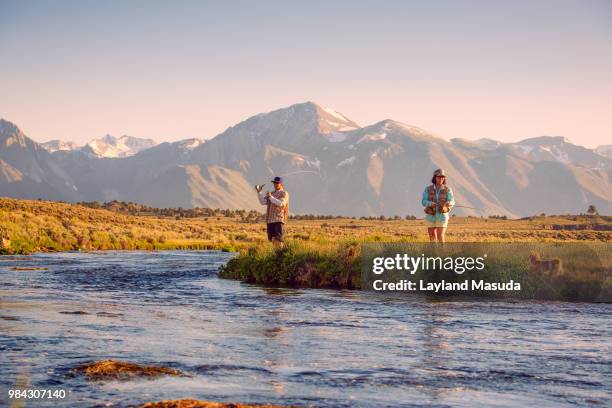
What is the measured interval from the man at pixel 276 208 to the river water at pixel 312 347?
3935mm

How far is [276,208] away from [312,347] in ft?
44.5

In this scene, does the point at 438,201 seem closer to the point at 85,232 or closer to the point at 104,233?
the point at 85,232

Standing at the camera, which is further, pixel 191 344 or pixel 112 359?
pixel 191 344

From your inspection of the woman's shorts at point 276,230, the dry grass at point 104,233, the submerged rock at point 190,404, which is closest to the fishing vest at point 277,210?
the woman's shorts at point 276,230

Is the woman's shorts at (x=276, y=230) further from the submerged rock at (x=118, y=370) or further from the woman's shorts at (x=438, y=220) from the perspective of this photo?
the submerged rock at (x=118, y=370)

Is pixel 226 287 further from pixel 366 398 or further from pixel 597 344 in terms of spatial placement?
pixel 366 398

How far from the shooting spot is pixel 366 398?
1000 centimetres

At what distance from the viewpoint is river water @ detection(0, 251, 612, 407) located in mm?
10250

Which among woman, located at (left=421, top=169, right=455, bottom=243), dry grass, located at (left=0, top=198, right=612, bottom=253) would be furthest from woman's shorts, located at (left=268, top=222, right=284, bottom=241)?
dry grass, located at (left=0, top=198, right=612, bottom=253)

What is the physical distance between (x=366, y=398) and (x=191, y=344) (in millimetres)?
4497

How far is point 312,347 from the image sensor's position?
13648 millimetres

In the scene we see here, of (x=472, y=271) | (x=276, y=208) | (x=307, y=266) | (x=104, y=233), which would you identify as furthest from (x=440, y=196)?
(x=104, y=233)

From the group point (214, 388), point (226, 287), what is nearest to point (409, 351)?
point (214, 388)

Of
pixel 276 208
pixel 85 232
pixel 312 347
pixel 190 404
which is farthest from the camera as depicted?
pixel 85 232
